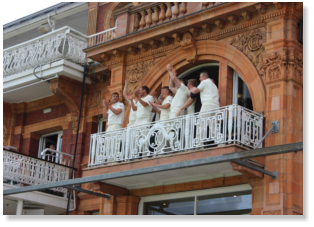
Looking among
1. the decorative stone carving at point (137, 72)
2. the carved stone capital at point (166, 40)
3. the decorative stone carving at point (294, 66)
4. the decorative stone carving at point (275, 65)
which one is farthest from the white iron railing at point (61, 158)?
the decorative stone carving at point (294, 66)

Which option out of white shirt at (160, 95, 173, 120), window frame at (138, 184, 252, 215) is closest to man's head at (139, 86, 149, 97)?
white shirt at (160, 95, 173, 120)

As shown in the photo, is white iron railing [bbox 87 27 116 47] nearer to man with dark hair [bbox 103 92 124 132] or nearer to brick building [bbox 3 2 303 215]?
brick building [bbox 3 2 303 215]

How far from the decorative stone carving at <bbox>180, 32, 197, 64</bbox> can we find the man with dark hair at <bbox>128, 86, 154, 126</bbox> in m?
1.34

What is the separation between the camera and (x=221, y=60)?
1641 centimetres

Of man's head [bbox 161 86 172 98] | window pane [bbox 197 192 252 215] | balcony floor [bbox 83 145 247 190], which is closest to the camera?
balcony floor [bbox 83 145 247 190]

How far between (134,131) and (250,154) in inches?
165

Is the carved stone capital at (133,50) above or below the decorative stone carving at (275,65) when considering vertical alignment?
above

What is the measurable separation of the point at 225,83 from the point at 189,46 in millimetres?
1460

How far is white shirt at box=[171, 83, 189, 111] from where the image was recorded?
15.8 m

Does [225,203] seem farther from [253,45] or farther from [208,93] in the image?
[253,45]

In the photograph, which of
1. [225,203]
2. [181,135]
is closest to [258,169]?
[225,203]

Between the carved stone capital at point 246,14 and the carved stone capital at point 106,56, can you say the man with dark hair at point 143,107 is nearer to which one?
the carved stone capital at point 106,56

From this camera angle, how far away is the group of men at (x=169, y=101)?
15328mm

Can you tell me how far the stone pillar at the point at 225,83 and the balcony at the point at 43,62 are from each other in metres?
4.95
